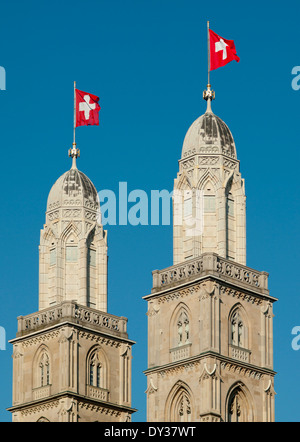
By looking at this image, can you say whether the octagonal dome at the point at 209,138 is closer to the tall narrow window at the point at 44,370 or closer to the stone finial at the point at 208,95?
the stone finial at the point at 208,95

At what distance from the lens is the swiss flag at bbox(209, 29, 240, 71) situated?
4141 inches

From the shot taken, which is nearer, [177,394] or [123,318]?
[177,394]

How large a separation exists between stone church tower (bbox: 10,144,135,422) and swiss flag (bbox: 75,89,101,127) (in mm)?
2349

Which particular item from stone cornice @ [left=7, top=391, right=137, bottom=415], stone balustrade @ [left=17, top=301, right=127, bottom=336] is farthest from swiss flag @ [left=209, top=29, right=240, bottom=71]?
stone cornice @ [left=7, top=391, right=137, bottom=415]

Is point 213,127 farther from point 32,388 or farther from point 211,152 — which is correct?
point 32,388

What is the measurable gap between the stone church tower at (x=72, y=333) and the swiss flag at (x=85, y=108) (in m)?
2.35

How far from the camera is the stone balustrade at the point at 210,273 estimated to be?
9844 cm

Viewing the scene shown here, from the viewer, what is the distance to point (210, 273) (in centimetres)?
9794

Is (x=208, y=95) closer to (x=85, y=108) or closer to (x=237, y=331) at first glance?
(x=85, y=108)

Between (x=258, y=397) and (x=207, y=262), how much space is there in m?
8.94

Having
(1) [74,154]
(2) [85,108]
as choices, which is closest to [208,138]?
(2) [85,108]

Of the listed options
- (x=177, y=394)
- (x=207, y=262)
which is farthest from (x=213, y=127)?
(x=177, y=394)

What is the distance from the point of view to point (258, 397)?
9944 cm

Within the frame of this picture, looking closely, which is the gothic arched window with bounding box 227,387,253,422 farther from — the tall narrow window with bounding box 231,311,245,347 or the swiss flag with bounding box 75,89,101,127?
the swiss flag with bounding box 75,89,101,127
